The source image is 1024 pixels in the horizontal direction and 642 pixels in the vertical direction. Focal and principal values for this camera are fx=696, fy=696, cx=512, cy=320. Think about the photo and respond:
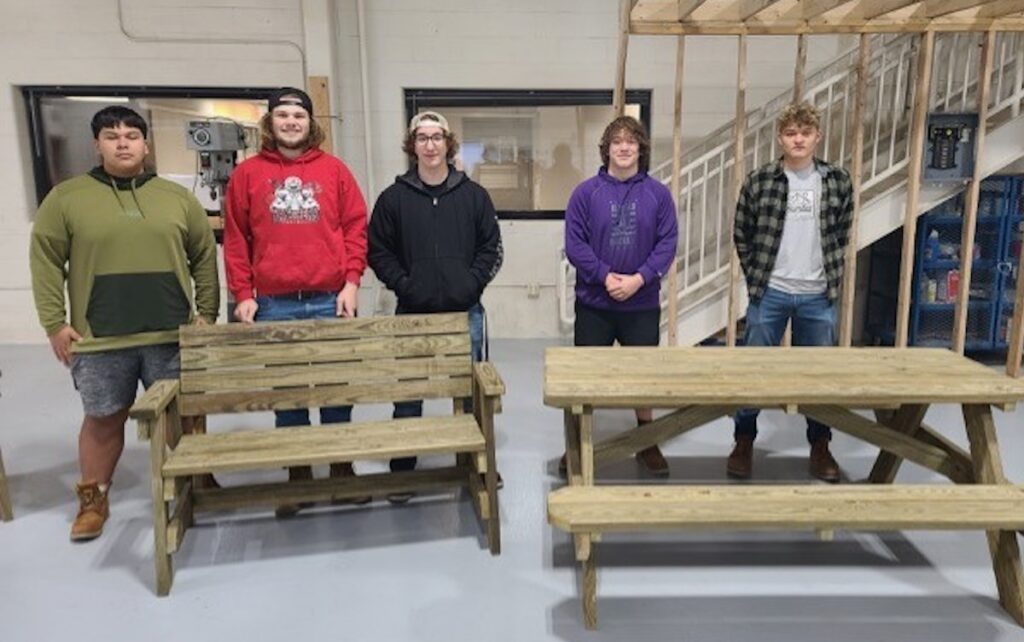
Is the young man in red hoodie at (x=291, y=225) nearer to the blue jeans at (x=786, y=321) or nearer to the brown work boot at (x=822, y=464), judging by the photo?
the blue jeans at (x=786, y=321)

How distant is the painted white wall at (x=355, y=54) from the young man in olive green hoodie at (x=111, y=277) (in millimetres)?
2959

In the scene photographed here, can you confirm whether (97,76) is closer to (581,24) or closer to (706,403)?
(581,24)

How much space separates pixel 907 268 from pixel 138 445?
4.45 meters

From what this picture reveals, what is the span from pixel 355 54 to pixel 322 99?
456 mm

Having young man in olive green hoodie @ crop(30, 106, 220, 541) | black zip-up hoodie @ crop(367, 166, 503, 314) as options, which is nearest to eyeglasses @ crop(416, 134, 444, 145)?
black zip-up hoodie @ crop(367, 166, 503, 314)

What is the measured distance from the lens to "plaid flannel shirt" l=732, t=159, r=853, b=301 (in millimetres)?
2900

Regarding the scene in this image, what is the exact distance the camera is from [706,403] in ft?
7.28

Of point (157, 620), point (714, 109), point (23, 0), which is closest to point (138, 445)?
point (157, 620)

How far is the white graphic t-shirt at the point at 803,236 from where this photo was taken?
2920mm

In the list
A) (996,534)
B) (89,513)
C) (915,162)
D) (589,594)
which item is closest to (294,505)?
(89,513)

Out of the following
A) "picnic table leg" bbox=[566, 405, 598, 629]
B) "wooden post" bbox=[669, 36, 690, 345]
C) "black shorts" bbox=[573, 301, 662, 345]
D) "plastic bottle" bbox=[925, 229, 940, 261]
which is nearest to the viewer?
"picnic table leg" bbox=[566, 405, 598, 629]

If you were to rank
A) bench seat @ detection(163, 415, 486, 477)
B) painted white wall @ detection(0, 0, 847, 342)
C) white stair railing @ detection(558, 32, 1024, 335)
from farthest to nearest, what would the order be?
painted white wall @ detection(0, 0, 847, 342), white stair railing @ detection(558, 32, 1024, 335), bench seat @ detection(163, 415, 486, 477)

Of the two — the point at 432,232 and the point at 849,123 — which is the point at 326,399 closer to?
the point at 432,232

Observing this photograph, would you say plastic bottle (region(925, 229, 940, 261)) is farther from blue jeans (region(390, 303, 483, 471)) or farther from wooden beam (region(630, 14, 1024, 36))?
blue jeans (region(390, 303, 483, 471))
